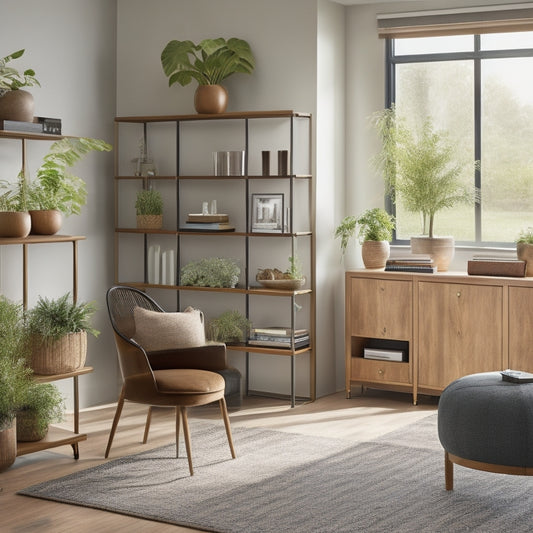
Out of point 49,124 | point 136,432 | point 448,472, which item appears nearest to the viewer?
point 448,472

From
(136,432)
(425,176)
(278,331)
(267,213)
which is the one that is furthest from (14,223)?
(425,176)

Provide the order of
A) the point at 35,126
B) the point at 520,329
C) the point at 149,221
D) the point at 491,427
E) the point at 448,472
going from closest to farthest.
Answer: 1. the point at 491,427
2. the point at 448,472
3. the point at 35,126
4. the point at 520,329
5. the point at 149,221

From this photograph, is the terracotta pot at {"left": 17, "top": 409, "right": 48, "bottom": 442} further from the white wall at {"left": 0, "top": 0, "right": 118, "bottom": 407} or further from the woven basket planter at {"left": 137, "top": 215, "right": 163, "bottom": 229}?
the woven basket planter at {"left": 137, "top": 215, "right": 163, "bottom": 229}

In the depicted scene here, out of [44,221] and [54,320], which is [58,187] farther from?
[54,320]

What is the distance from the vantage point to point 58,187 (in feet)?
19.3

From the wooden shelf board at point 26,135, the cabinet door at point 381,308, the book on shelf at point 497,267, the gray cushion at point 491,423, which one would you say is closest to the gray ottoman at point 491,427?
the gray cushion at point 491,423

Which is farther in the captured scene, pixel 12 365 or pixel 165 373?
pixel 165 373

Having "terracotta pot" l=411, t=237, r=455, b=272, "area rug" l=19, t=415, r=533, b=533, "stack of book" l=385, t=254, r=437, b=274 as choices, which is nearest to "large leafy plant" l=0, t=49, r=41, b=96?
"area rug" l=19, t=415, r=533, b=533

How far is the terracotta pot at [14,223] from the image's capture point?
5.11 metres

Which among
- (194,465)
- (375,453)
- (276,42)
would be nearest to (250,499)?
(194,465)

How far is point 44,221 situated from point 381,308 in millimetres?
2413

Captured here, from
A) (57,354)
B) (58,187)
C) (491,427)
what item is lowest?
(491,427)

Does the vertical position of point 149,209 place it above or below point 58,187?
below

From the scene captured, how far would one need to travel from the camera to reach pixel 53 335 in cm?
508
